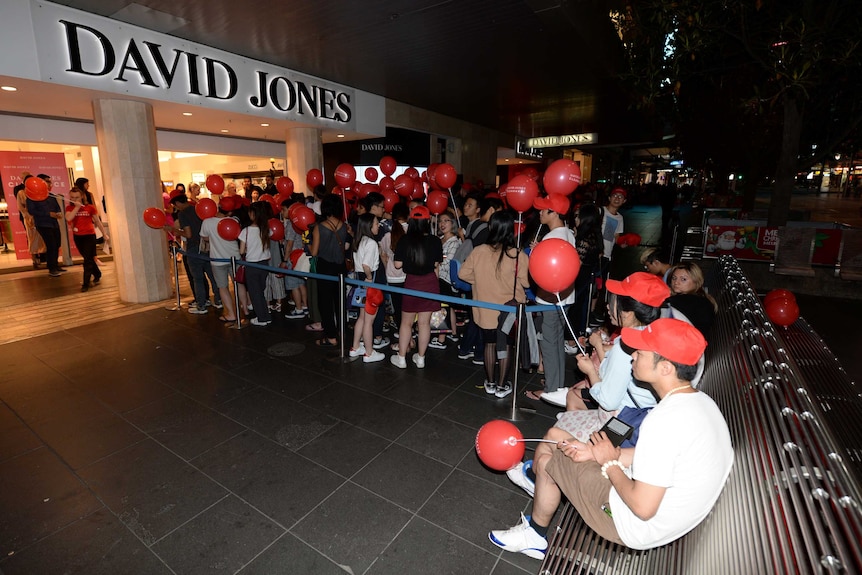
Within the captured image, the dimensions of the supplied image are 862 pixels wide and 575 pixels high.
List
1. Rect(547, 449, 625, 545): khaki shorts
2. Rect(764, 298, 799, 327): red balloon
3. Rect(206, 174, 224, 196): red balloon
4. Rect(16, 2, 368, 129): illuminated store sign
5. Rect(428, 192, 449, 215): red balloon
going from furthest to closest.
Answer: Rect(206, 174, 224, 196): red balloon, Rect(428, 192, 449, 215): red balloon, Rect(16, 2, 368, 129): illuminated store sign, Rect(764, 298, 799, 327): red balloon, Rect(547, 449, 625, 545): khaki shorts

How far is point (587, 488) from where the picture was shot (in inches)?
81.2

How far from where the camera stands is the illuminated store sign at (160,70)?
588 cm

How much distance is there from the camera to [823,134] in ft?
32.8

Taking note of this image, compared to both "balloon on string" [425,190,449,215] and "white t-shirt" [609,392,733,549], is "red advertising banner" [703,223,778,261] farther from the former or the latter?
"white t-shirt" [609,392,733,549]

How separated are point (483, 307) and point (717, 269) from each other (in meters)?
3.48

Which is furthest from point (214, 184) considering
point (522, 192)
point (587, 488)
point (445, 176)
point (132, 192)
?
point (587, 488)

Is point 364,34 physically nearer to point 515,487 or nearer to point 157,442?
point 157,442

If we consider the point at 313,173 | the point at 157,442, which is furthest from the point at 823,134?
the point at 157,442

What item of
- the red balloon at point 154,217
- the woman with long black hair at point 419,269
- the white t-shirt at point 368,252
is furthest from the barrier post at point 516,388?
the red balloon at point 154,217

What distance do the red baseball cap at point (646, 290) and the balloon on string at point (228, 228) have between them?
5.21m

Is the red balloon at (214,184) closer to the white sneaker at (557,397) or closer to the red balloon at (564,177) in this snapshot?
the red balloon at (564,177)

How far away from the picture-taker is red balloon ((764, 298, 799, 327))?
187 inches

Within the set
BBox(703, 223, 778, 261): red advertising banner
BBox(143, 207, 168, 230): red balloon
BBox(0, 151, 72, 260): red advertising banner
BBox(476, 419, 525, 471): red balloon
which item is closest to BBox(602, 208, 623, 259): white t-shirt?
BBox(703, 223, 778, 261): red advertising banner

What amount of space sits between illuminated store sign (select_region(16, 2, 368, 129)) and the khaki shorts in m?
7.90
